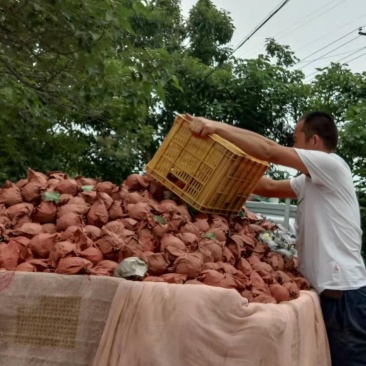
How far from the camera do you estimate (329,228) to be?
122 inches

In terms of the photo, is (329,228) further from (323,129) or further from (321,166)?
(323,129)

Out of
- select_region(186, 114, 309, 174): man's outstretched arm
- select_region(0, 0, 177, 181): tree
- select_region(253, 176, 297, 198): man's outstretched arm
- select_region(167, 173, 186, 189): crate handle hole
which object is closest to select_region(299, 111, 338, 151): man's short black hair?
select_region(186, 114, 309, 174): man's outstretched arm

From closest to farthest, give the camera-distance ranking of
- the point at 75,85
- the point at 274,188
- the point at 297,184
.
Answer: the point at 297,184
the point at 274,188
the point at 75,85

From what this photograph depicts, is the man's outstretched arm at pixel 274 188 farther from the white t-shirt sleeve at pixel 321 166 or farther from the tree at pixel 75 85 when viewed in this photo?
the tree at pixel 75 85

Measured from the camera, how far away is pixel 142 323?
222 cm

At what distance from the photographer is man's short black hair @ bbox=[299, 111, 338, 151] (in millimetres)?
3406

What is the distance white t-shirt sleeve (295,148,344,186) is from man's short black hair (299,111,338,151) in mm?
267

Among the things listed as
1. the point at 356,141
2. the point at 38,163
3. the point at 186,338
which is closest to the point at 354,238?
the point at 186,338

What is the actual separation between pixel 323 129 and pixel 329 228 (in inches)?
24.0

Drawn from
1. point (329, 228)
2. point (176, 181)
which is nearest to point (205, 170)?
point (176, 181)

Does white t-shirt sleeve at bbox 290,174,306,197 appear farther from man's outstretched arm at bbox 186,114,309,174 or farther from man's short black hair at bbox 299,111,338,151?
man's outstretched arm at bbox 186,114,309,174

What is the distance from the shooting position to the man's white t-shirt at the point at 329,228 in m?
3.02

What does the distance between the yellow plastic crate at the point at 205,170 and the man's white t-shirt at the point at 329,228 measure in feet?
1.12

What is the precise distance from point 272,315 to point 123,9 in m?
2.66
